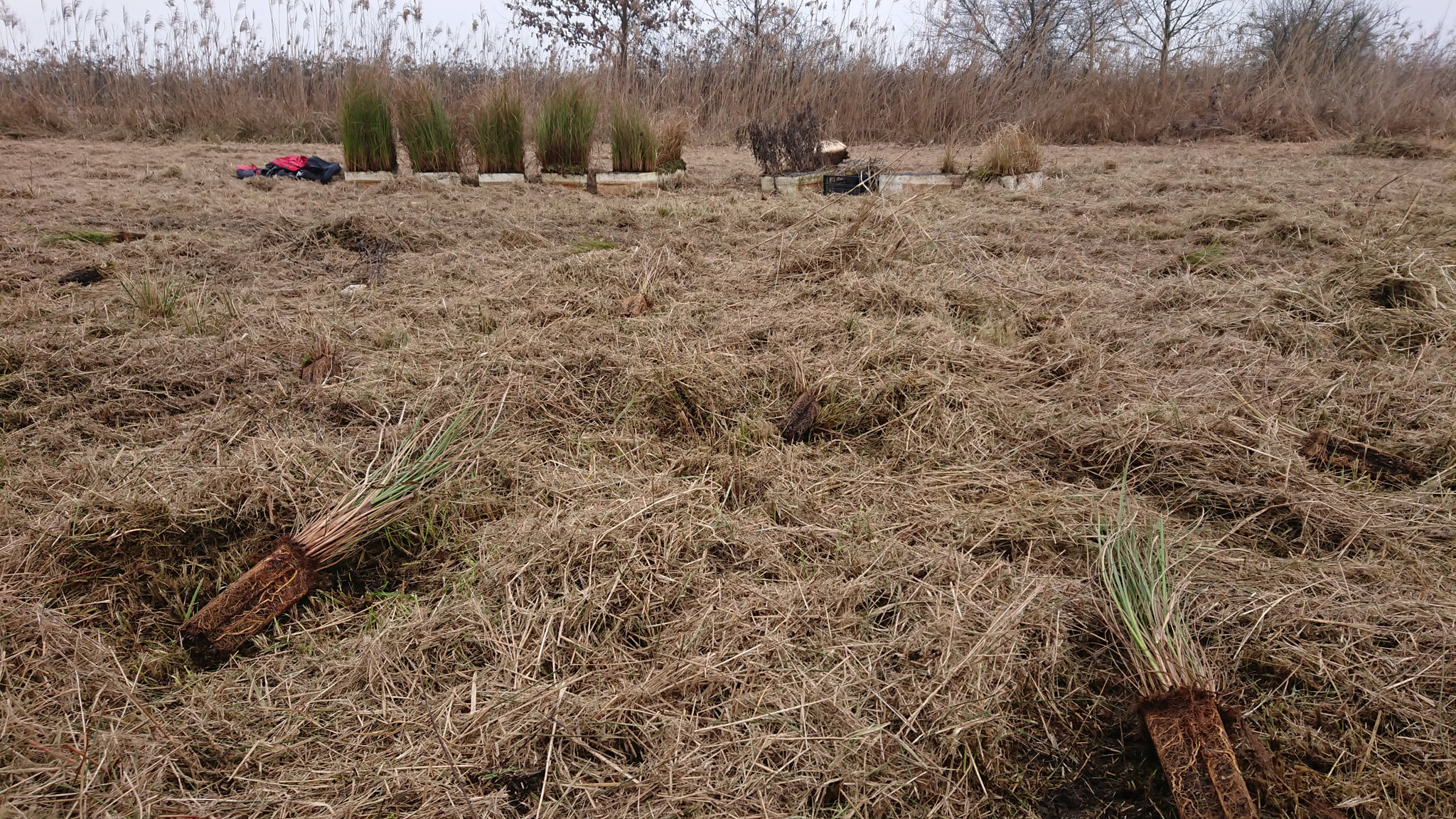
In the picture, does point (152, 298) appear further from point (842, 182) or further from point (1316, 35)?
point (1316, 35)

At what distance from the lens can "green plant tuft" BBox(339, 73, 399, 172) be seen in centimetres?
605

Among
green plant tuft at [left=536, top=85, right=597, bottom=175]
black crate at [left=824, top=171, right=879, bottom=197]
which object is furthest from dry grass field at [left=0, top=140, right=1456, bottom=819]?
green plant tuft at [left=536, top=85, right=597, bottom=175]

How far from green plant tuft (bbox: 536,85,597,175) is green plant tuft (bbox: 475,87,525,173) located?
0.54ft

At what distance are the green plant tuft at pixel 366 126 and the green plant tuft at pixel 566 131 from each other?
1181mm

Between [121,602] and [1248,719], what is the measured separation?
2.15 meters

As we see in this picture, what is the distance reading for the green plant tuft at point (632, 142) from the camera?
6.12 metres

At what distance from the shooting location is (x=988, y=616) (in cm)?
148

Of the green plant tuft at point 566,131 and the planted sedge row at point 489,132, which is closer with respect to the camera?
the planted sedge row at point 489,132

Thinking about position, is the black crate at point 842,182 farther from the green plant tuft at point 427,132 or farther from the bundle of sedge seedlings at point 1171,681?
the bundle of sedge seedlings at point 1171,681

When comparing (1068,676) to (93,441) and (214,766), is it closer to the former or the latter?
(214,766)

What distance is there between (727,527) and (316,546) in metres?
0.89

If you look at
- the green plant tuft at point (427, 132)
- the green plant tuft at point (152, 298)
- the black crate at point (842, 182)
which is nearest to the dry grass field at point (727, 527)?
the green plant tuft at point (152, 298)

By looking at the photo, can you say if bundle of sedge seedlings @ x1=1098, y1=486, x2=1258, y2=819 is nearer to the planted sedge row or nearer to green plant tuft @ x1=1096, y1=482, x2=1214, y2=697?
green plant tuft @ x1=1096, y1=482, x2=1214, y2=697

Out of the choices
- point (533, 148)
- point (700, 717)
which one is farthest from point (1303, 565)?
point (533, 148)
